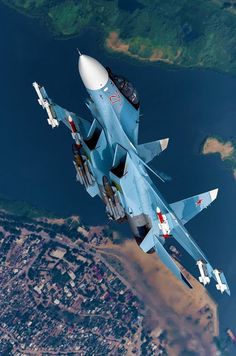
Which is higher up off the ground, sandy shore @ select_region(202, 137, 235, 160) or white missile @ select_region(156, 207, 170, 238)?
sandy shore @ select_region(202, 137, 235, 160)

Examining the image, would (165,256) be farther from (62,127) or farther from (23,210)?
(62,127)

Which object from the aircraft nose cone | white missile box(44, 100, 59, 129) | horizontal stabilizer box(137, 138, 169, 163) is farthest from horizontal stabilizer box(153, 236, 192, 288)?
the aircraft nose cone

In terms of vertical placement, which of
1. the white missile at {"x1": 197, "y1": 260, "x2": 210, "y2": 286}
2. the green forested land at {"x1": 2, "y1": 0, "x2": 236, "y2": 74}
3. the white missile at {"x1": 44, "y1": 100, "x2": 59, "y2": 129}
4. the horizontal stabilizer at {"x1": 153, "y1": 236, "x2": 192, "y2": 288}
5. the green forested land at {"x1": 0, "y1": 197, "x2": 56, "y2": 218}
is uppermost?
the green forested land at {"x1": 2, "y1": 0, "x2": 236, "y2": 74}

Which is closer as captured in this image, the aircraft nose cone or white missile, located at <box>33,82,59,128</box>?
the aircraft nose cone

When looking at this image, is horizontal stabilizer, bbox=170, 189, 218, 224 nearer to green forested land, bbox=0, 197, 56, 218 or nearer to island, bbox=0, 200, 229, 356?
island, bbox=0, 200, 229, 356

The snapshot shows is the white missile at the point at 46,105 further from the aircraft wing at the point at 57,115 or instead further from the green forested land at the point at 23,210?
the green forested land at the point at 23,210

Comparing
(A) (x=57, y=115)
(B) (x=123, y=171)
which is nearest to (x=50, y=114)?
(A) (x=57, y=115)
